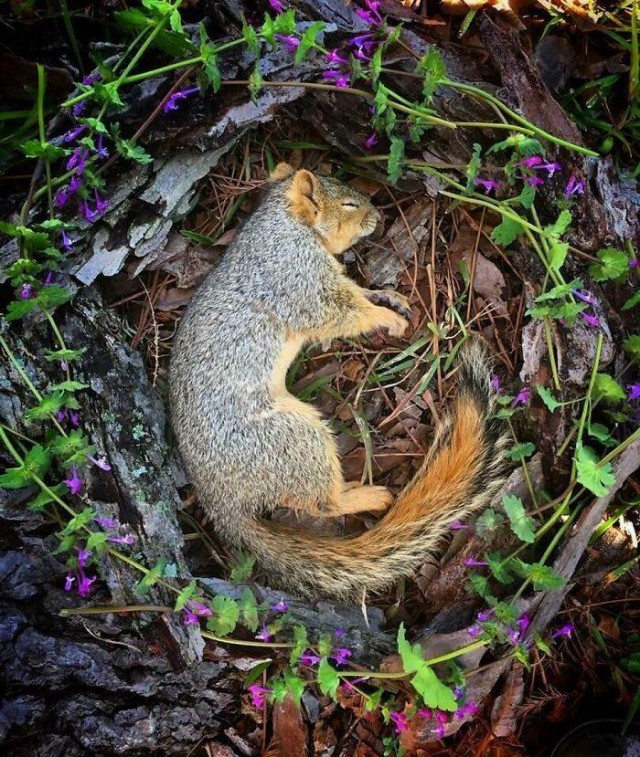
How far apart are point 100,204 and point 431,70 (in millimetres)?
1532

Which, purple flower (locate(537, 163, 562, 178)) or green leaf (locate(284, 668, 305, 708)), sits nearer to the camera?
green leaf (locate(284, 668, 305, 708))

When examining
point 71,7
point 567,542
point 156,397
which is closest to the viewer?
point 567,542

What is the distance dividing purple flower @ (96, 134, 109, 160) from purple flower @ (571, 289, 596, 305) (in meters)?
2.13

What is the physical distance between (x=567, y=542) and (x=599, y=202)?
1.56 meters

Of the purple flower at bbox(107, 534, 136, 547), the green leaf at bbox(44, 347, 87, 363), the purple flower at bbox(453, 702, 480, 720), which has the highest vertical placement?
the green leaf at bbox(44, 347, 87, 363)

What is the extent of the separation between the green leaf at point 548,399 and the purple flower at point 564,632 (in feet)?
3.11

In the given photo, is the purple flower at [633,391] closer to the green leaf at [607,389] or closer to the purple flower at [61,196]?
the green leaf at [607,389]

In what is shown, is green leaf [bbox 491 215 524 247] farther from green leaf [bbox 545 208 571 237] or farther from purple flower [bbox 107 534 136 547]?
purple flower [bbox 107 534 136 547]

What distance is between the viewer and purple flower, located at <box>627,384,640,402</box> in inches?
111

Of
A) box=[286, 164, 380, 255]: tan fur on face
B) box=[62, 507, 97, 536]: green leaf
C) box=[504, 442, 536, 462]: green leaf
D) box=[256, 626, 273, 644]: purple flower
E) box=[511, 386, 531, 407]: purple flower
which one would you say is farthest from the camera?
box=[286, 164, 380, 255]: tan fur on face

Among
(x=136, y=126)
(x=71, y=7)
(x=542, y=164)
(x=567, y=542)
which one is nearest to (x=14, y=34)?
(x=71, y=7)

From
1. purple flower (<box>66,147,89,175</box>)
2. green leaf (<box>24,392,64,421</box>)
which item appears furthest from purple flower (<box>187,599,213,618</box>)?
purple flower (<box>66,147,89,175</box>)

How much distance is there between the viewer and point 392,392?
3.46 m

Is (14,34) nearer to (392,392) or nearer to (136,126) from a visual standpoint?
(136,126)
